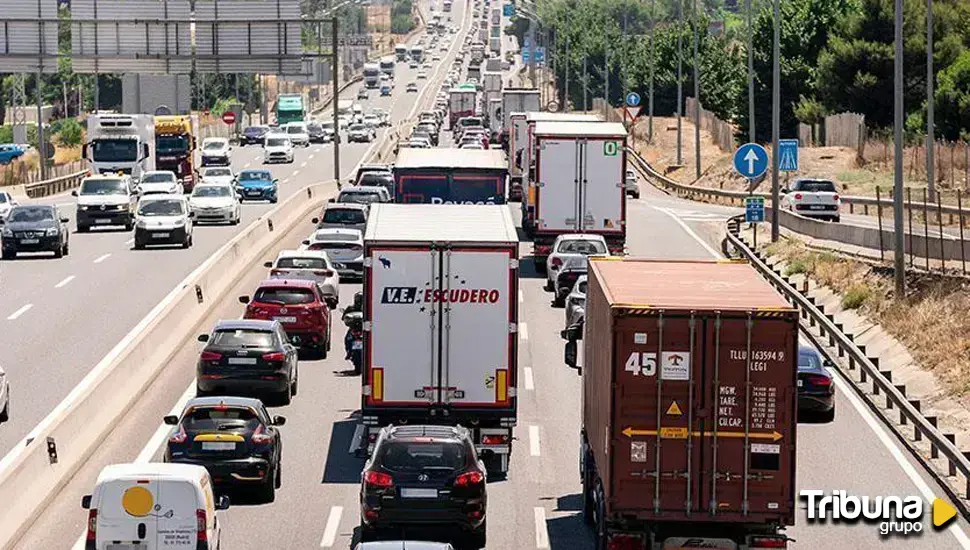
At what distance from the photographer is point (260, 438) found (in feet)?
86.1

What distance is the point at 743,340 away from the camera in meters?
20.6

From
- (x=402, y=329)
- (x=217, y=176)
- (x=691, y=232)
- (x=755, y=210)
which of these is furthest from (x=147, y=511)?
(x=217, y=176)

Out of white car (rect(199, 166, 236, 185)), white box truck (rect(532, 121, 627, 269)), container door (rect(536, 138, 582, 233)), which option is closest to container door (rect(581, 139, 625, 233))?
white box truck (rect(532, 121, 627, 269))

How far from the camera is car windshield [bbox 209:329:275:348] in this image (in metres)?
33.9

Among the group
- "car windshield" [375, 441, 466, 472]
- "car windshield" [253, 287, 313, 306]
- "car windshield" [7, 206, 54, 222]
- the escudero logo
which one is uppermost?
"car windshield" [7, 206, 54, 222]

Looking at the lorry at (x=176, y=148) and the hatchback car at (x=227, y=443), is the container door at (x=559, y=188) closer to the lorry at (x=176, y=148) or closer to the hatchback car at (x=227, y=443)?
the hatchback car at (x=227, y=443)

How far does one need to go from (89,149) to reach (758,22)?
156 ft

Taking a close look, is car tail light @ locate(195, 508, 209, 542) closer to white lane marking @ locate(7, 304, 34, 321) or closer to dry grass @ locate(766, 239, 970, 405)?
dry grass @ locate(766, 239, 970, 405)

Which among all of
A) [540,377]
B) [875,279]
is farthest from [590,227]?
[540,377]

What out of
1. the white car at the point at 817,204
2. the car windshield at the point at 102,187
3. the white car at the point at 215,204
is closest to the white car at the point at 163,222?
the car windshield at the point at 102,187

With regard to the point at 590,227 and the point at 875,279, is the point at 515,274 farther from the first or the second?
the point at 590,227

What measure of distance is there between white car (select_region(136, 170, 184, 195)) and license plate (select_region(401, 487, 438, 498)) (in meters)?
54.5

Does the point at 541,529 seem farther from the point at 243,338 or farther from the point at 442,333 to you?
the point at 243,338

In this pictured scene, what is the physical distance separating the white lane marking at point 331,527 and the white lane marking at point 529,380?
11.5m
